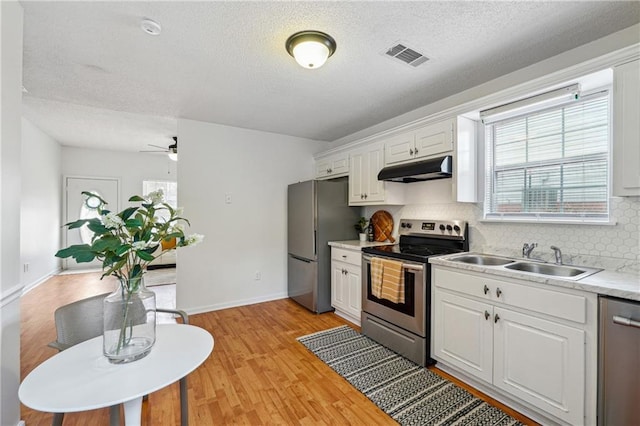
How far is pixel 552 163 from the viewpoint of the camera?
226cm

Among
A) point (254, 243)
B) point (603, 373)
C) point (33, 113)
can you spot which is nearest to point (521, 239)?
point (603, 373)

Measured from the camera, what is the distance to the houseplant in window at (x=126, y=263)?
1106 millimetres

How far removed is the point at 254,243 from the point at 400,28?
10.4ft

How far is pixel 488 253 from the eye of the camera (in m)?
2.55

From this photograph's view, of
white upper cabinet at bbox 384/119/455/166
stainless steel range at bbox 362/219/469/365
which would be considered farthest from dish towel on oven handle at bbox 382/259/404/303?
white upper cabinet at bbox 384/119/455/166

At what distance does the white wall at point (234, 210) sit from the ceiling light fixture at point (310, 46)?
2255mm

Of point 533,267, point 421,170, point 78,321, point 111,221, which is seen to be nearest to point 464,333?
point 533,267

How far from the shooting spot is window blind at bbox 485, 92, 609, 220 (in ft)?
6.60

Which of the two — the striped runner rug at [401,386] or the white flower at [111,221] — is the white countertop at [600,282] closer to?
the striped runner rug at [401,386]

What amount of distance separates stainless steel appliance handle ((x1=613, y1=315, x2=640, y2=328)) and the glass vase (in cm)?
223

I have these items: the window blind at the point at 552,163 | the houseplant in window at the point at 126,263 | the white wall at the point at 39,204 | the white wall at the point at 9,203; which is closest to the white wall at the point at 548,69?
the window blind at the point at 552,163

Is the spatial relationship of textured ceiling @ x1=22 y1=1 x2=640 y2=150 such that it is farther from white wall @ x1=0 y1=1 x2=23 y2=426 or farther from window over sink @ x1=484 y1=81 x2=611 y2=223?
window over sink @ x1=484 y1=81 x2=611 y2=223

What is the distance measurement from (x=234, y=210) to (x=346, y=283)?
1867 millimetres

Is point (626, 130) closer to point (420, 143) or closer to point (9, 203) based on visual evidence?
point (420, 143)
